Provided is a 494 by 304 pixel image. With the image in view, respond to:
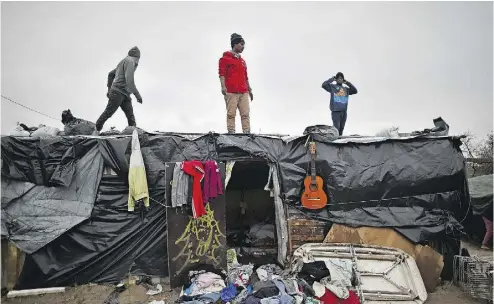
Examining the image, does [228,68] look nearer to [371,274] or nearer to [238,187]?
[238,187]

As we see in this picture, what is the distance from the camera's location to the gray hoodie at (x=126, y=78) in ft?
19.1

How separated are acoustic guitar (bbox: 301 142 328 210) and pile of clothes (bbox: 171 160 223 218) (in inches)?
66.6

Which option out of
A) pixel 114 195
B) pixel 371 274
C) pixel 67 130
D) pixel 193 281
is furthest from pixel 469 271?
pixel 67 130

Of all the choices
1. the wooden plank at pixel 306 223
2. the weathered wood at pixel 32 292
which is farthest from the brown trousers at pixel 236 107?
the weathered wood at pixel 32 292

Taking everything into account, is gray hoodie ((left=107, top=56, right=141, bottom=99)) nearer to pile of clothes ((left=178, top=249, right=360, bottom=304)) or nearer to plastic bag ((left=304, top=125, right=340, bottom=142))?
plastic bag ((left=304, top=125, right=340, bottom=142))

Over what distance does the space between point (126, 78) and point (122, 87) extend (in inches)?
10.4

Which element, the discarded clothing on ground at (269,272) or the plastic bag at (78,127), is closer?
the discarded clothing on ground at (269,272)

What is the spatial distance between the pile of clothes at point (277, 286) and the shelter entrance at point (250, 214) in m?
1.57

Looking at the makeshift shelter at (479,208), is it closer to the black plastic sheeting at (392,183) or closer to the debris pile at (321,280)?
the black plastic sheeting at (392,183)

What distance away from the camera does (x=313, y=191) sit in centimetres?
563

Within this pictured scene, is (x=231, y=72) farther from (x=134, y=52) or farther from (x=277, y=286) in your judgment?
(x=277, y=286)

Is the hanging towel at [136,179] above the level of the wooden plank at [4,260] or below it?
above

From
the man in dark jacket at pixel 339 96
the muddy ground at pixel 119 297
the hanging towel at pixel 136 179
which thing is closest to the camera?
the muddy ground at pixel 119 297

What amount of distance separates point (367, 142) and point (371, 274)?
2.53m
